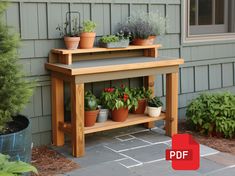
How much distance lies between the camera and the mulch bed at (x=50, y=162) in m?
3.67

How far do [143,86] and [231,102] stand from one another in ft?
3.29

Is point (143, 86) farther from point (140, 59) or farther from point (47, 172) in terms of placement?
point (47, 172)

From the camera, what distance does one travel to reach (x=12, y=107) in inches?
132

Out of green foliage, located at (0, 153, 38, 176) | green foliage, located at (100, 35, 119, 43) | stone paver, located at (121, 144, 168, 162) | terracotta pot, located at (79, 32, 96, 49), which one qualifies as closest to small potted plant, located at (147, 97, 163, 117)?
stone paver, located at (121, 144, 168, 162)

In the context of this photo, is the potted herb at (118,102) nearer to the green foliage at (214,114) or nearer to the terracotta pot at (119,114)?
the terracotta pot at (119,114)

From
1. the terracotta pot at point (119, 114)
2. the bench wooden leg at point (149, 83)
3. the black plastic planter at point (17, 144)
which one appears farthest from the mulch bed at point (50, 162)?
the bench wooden leg at point (149, 83)

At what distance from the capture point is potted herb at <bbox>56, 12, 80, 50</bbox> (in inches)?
162

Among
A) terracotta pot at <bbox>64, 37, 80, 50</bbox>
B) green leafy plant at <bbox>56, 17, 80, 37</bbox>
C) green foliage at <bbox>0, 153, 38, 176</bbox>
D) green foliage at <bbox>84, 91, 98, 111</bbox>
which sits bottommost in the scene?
green foliage at <bbox>0, 153, 38, 176</bbox>

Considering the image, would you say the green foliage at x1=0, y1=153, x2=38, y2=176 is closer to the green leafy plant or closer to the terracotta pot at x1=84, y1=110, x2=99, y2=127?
the terracotta pot at x1=84, y1=110, x2=99, y2=127

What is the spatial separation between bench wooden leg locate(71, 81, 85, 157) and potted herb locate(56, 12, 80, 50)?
18.0 inches

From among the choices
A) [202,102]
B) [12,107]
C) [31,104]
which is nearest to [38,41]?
[31,104]

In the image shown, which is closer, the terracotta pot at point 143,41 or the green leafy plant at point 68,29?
the green leafy plant at point 68,29

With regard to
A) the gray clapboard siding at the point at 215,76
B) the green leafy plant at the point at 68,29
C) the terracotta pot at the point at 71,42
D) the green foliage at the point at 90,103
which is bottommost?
the green foliage at the point at 90,103

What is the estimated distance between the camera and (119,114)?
438 centimetres
